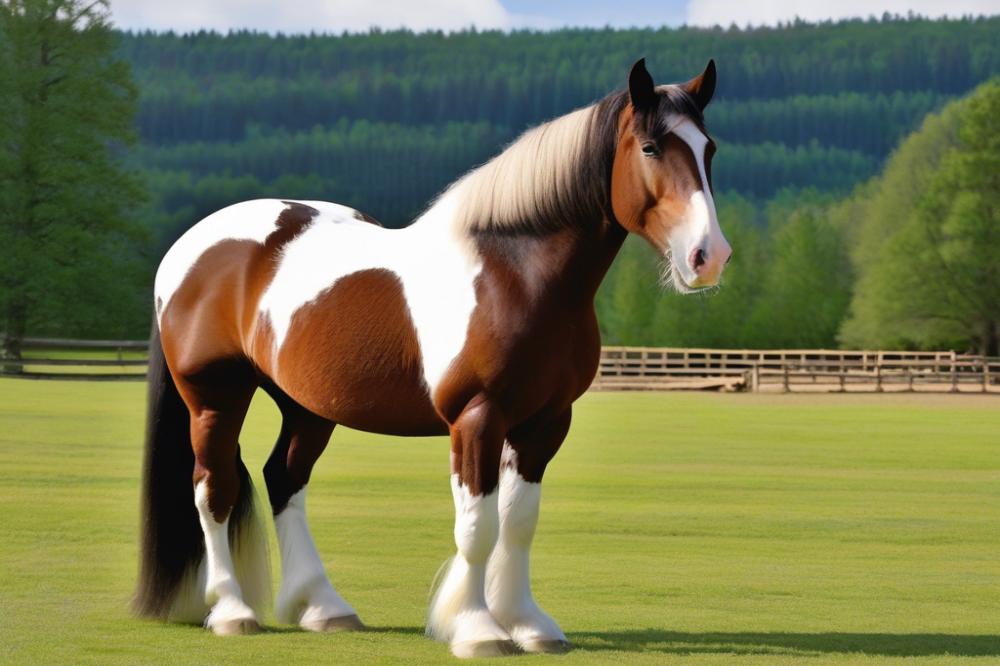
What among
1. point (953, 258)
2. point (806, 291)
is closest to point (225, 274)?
point (953, 258)

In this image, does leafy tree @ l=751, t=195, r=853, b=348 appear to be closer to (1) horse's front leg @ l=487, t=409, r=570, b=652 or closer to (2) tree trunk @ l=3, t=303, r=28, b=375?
(2) tree trunk @ l=3, t=303, r=28, b=375

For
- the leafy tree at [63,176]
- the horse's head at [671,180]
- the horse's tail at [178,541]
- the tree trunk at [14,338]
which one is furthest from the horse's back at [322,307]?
the leafy tree at [63,176]

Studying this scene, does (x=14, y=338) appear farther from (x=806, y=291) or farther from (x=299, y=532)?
(x=806, y=291)

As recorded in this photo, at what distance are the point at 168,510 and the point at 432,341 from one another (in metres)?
1.85

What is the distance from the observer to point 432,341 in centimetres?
546

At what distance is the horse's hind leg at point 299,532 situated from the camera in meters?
6.20

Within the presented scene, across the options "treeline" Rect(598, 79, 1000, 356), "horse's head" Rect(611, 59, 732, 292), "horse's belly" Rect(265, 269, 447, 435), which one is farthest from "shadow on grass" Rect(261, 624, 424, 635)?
"treeline" Rect(598, 79, 1000, 356)

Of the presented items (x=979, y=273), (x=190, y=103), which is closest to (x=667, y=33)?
(x=190, y=103)

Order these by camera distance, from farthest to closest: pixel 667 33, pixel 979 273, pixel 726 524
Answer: pixel 667 33 < pixel 979 273 < pixel 726 524

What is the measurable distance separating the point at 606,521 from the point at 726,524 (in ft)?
3.19

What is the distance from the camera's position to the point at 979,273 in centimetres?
4962

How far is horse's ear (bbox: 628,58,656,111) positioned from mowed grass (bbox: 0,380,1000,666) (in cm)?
223

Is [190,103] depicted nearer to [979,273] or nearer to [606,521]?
[979,273]

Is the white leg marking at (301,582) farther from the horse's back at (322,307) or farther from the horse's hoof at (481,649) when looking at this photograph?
the horse's hoof at (481,649)
